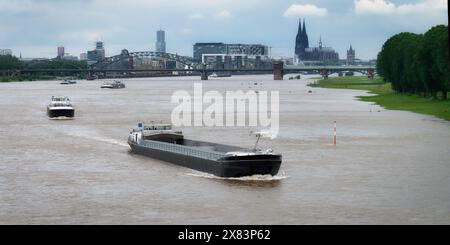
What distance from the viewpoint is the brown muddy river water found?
3247 cm

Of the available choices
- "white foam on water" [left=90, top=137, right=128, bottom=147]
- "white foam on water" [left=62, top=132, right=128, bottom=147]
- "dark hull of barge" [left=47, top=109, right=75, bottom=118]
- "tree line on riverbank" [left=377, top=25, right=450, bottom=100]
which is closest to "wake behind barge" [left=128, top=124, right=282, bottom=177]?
"white foam on water" [left=90, top=137, right=128, bottom=147]

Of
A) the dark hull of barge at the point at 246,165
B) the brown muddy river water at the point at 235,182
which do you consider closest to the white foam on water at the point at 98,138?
the brown muddy river water at the point at 235,182

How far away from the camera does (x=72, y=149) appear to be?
5725 cm

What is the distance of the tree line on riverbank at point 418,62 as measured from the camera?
98.0 metres

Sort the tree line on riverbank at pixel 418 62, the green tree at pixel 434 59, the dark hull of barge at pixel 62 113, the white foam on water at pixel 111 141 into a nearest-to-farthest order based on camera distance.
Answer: the white foam on water at pixel 111 141 < the dark hull of barge at pixel 62 113 < the green tree at pixel 434 59 < the tree line on riverbank at pixel 418 62

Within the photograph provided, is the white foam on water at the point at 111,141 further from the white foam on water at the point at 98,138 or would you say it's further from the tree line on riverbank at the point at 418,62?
the tree line on riverbank at the point at 418,62

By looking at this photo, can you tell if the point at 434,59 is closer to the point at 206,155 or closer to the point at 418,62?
the point at 418,62

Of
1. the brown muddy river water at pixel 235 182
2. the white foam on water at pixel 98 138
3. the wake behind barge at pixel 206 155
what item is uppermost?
the wake behind barge at pixel 206 155

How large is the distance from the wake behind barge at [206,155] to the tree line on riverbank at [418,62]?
35.9m

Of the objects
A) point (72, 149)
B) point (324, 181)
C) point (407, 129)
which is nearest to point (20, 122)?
point (72, 149)

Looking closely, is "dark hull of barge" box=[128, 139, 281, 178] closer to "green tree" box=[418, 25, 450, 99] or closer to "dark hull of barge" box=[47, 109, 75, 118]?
"dark hull of barge" box=[47, 109, 75, 118]

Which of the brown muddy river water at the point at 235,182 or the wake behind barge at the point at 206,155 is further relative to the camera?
the wake behind barge at the point at 206,155
